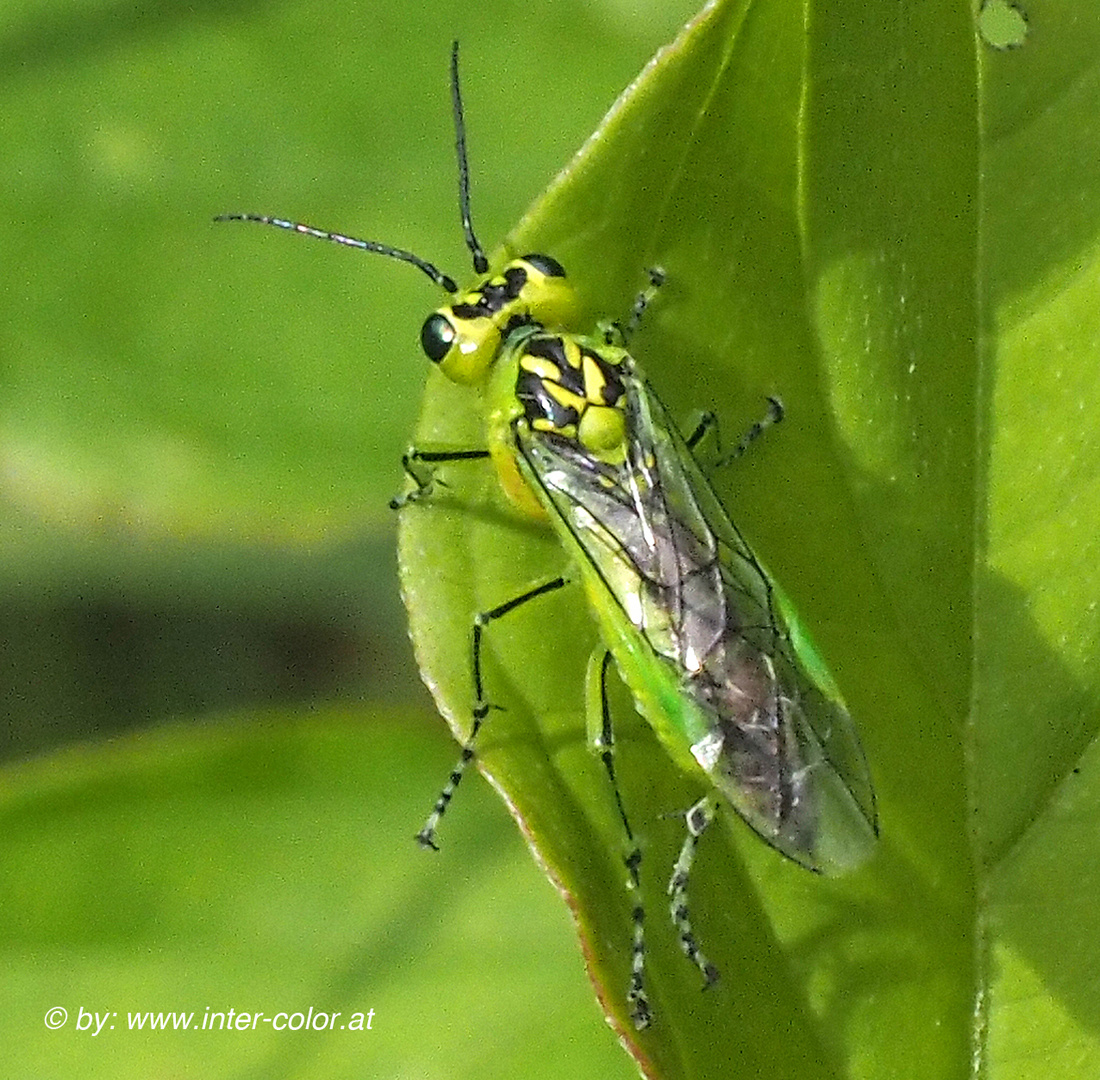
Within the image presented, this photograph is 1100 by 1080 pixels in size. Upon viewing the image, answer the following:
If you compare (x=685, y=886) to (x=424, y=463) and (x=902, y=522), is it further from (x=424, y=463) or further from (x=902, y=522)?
(x=424, y=463)

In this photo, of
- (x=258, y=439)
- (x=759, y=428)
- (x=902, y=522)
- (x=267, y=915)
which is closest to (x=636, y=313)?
(x=759, y=428)

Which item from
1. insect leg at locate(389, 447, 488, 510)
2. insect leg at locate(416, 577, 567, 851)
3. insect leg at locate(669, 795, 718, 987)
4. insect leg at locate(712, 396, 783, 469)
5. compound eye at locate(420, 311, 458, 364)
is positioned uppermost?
compound eye at locate(420, 311, 458, 364)

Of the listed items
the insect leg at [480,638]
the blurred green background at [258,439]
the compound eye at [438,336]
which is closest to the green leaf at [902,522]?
the insect leg at [480,638]

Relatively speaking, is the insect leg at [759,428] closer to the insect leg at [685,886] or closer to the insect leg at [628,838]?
the insect leg at [628,838]

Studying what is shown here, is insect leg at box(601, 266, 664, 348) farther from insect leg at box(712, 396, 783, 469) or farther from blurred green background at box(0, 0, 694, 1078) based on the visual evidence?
blurred green background at box(0, 0, 694, 1078)

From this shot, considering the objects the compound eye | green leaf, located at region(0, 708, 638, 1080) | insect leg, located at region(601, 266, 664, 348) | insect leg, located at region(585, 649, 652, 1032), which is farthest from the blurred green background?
insect leg, located at region(585, 649, 652, 1032)

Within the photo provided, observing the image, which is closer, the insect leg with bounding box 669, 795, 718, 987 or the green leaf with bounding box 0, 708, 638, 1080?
the insect leg with bounding box 669, 795, 718, 987

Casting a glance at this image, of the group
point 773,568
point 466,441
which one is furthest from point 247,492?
point 773,568
